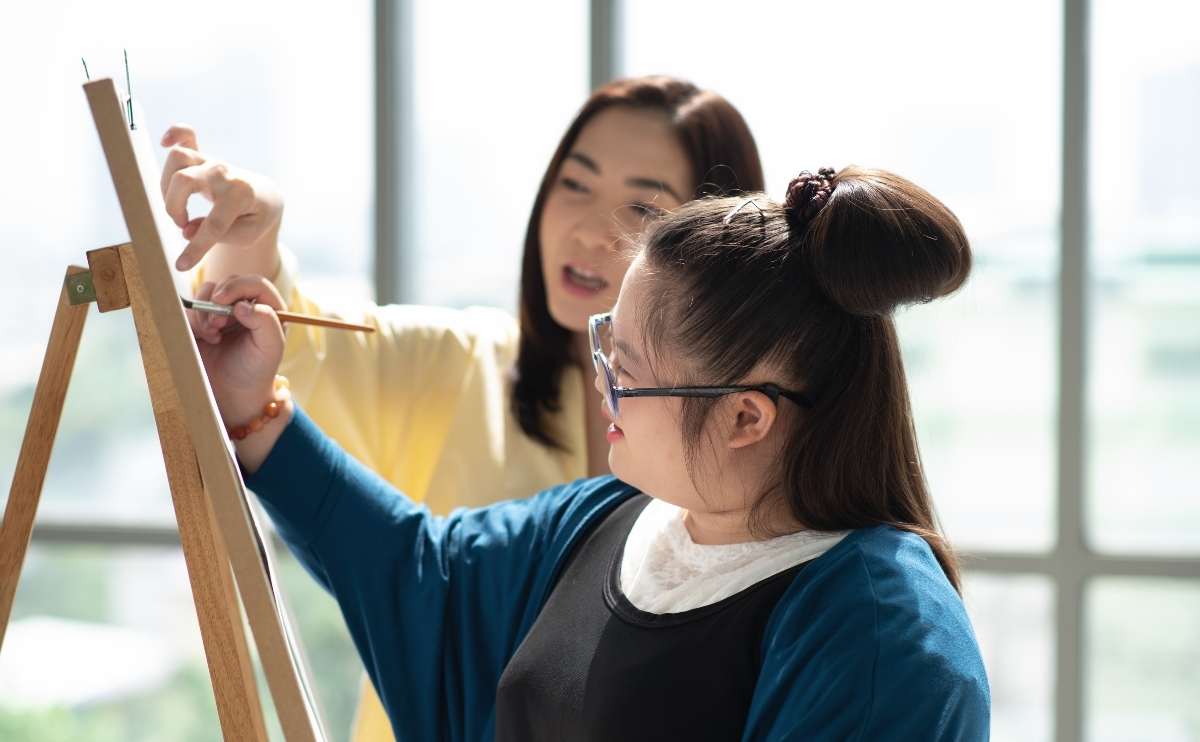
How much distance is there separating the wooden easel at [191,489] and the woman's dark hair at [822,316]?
1.25 ft

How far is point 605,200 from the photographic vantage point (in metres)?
1.59

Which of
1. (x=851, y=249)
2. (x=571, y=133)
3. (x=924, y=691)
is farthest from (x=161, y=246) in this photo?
(x=571, y=133)

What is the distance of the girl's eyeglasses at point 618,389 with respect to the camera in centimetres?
106

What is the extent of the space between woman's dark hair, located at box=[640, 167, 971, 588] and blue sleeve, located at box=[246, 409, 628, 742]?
30 cm

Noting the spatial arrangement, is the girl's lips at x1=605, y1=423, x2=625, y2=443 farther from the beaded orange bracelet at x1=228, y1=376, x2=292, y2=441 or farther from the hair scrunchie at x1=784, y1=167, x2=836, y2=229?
the beaded orange bracelet at x1=228, y1=376, x2=292, y2=441

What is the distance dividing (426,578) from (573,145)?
0.62 metres

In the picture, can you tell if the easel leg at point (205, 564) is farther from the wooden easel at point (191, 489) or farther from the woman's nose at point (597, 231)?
the woman's nose at point (597, 231)

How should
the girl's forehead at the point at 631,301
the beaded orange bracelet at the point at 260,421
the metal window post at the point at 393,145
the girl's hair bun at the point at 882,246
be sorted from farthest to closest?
the metal window post at the point at 393,145, the beaded orange bracelet at the point at 260,421, the girl's forehead at the point at 631,301, the girl's hair bun at the point at 882,246

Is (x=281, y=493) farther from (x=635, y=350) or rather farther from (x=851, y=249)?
(x=851, y=249)

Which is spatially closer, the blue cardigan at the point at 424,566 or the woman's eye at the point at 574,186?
the blue cardigan at the point at 424,566

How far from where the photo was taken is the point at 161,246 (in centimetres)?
90

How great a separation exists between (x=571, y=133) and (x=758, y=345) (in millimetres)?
683

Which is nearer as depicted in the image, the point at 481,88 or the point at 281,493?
the point at 281,493

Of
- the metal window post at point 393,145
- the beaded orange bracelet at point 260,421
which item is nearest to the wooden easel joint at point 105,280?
the beaded orange bracelet at point 260,421
